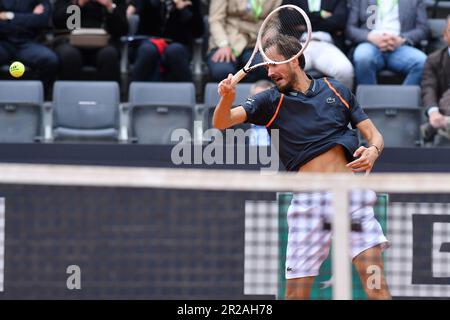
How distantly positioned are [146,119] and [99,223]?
175cm

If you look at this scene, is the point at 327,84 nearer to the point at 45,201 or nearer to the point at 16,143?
the point at 45,201

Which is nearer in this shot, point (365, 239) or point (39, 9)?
point (365, 239)

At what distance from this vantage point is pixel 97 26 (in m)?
9.44

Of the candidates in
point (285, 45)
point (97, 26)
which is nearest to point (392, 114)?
point (97, 26)

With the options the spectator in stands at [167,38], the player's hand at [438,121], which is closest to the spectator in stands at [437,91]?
the player's hand at [438,121]

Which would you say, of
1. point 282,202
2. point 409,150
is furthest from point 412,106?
point 282,202

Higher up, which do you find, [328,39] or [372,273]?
[328,39]

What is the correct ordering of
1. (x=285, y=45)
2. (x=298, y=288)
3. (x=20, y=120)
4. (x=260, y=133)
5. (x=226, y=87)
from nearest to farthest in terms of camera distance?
(x=226, y=87), (x=298, y=288), (x=285, y=45), (x=260, y=133), (x=20, y=120)

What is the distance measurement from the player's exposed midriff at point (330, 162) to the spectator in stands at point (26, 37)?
393cm

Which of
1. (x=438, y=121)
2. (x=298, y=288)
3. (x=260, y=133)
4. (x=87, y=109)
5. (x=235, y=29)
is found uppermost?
(x=235, y=29)

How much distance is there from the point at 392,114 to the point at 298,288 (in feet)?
10.5

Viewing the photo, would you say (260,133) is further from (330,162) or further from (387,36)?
(330,162)

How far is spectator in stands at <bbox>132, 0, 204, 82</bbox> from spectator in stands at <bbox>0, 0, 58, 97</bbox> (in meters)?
0.80
